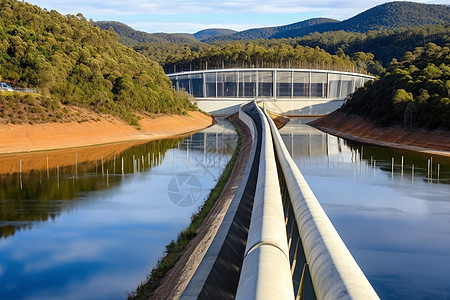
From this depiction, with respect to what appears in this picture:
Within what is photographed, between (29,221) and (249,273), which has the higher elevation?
(249,273)

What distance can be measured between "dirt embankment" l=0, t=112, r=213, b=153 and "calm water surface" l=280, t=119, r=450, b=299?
24.2 metres

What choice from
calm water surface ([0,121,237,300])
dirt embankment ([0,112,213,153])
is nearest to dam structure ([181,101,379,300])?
calm water surface ([0,121,237,300])

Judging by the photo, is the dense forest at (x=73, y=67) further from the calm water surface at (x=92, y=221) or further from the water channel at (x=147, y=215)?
the calm water surface at (x=92, y=221)

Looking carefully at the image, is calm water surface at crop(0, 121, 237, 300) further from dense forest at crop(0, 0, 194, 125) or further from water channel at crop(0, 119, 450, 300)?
dense forest at crop(0, 0, 194, 125)

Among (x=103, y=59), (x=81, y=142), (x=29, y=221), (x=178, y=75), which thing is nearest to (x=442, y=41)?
(x=178, y=75)

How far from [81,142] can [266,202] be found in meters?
47.4

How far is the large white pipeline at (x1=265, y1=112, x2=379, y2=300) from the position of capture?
28.2 feet

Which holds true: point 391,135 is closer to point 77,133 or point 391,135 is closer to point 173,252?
point 77,133

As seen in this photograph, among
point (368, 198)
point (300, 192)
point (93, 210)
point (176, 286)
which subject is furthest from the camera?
point (368, 198)

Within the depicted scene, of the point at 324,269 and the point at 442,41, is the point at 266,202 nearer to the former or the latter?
the point at 324,269

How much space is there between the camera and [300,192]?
57.7 ft

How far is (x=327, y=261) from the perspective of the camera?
33.7 feet

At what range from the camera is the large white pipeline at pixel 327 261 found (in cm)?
859

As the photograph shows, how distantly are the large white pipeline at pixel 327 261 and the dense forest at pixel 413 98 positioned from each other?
47.9 metres
